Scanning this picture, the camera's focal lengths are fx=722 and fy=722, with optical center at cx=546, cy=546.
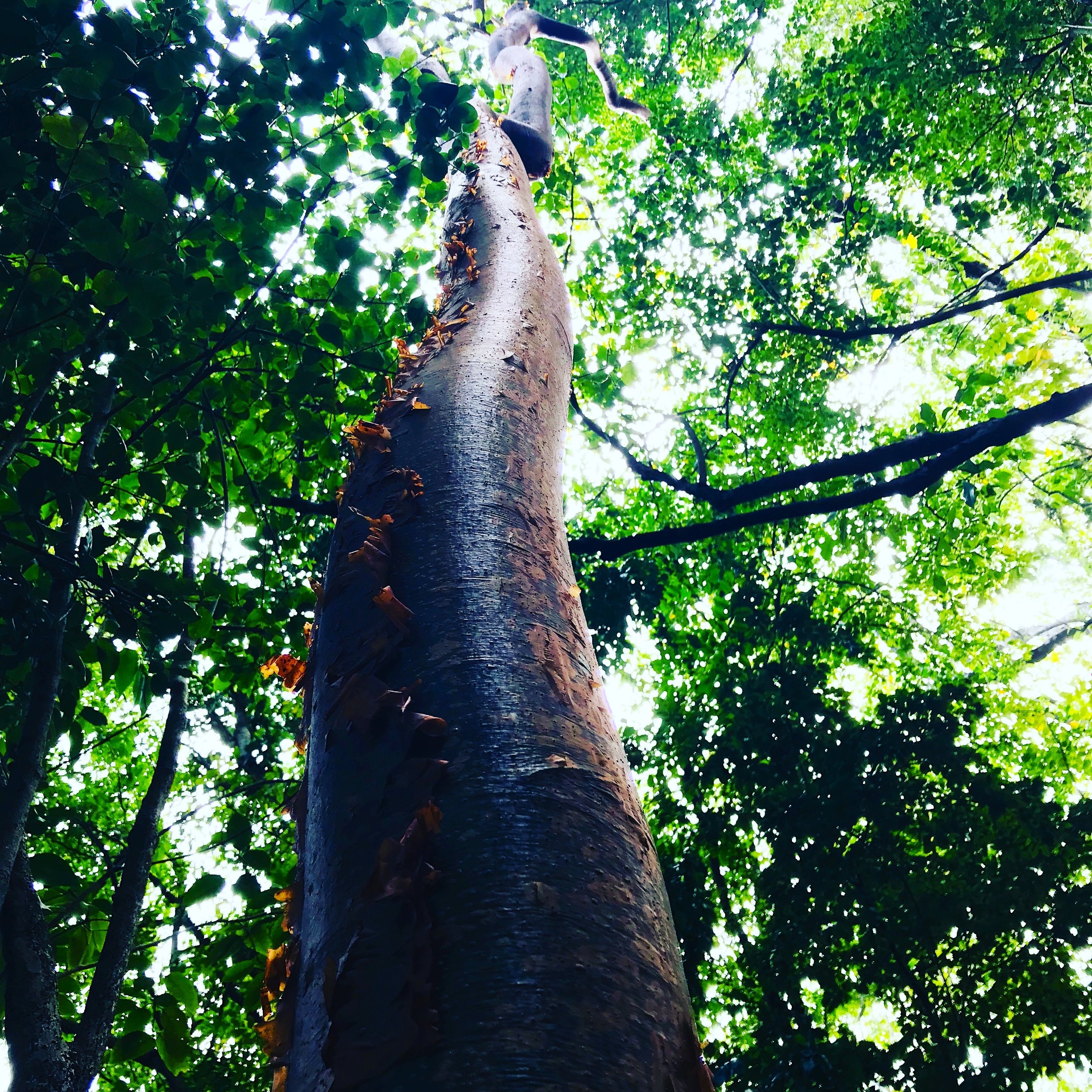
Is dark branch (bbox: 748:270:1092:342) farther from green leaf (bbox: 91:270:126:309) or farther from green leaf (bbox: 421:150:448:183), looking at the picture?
green leaf (bbox: 91:270:126:309)

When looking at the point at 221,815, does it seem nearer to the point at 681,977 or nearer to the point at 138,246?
the point at 138,246

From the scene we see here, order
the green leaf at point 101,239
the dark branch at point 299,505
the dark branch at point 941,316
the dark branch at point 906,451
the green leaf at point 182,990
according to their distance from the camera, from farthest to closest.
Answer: the dark branch at point 941,316, the dark branch at point 299,505, the dark branch at point 906,451, the green leaf at point 101,239, the green leaf at point 182,990

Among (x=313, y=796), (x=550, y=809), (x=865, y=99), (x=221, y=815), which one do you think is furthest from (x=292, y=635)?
(x=865, y=99)

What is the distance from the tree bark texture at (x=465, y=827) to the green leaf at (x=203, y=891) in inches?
31.2

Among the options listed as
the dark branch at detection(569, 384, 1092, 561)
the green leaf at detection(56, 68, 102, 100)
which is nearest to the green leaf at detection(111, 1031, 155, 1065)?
the green leaf at detection(56, 68, 102, 100)

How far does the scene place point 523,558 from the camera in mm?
1108

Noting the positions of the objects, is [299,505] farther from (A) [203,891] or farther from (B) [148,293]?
(A) [203,891]

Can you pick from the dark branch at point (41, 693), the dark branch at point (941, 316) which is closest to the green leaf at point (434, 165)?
the dark branch at point (41, 693)

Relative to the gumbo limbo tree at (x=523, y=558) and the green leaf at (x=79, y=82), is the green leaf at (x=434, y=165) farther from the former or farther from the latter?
the green leaf at (x=79, y=82)

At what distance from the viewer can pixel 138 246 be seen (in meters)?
1.74

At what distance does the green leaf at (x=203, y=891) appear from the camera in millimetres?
1585

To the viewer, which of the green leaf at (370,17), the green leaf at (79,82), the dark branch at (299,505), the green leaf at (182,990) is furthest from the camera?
the dark branch at (299,505)

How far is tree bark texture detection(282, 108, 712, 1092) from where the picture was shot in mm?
593

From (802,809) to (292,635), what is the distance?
3.20 meters
